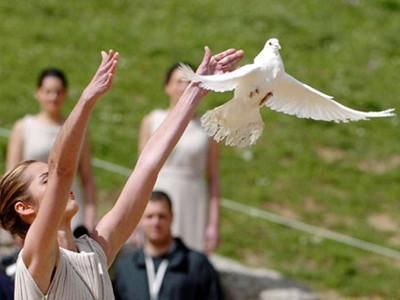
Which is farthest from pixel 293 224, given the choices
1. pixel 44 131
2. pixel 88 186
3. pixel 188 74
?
pixel 188 74

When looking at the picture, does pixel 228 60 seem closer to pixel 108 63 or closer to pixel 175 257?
pixel 108 63

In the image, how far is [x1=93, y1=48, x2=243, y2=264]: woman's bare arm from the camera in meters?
4.03

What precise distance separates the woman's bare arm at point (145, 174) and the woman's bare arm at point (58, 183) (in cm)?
36

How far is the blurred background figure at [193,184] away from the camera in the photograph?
319 inches

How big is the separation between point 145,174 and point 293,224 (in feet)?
19.7

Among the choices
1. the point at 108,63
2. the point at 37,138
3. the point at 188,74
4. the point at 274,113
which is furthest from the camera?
the point at 274,113

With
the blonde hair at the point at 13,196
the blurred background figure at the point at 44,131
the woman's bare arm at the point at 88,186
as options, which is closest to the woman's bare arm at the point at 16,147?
the blurred background figure at the point at 44,131

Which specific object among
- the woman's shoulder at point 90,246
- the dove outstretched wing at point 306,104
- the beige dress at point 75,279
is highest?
the dove outstretched wing at point 306,104

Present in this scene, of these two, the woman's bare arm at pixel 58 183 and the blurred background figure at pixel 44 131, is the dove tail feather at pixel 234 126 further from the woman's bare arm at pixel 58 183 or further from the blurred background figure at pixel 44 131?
the blurred background figure at pixel 44 131

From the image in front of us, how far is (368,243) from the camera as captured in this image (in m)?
9.73

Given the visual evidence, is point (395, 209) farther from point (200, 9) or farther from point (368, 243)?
point (200, 9)

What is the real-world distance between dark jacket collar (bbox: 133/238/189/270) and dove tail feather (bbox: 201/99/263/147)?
3.19 m

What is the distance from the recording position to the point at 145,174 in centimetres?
404

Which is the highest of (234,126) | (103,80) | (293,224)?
(103,80)
